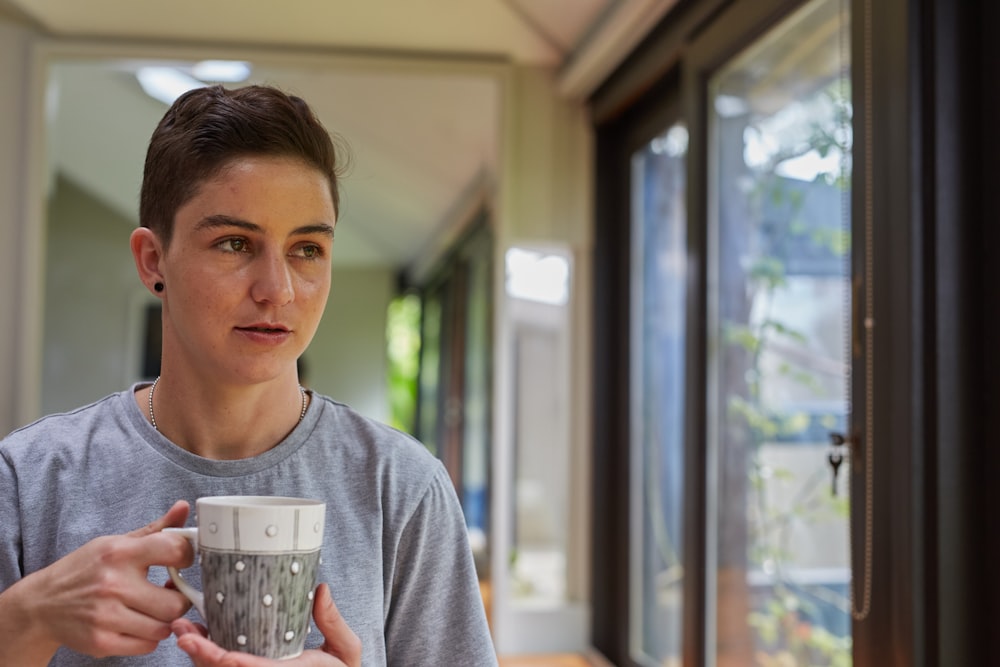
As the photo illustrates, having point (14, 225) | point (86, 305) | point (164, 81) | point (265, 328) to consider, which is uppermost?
point (164, 81)

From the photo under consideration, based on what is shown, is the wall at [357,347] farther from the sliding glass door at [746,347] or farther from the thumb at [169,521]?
the thumb at [169,521]

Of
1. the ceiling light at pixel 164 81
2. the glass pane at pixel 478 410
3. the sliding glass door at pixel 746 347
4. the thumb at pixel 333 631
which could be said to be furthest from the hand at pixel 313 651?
the glass pane at pixel 478 410

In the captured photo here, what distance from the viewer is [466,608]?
916 mm

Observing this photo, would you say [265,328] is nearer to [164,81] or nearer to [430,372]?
[164,81]

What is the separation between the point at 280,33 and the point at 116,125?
66cm

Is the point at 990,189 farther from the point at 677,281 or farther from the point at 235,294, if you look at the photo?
the point at 677,281

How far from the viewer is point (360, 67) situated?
392 cm

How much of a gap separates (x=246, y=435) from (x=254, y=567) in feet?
0.84

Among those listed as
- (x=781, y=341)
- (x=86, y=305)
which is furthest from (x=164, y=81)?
(x=781, y=341)

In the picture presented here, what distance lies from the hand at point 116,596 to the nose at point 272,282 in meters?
0.20

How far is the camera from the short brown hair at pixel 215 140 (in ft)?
2.73

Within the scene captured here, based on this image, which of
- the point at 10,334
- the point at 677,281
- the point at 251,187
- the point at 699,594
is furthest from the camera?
the point at 10,334

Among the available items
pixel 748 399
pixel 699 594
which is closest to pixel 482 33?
pixel 748 399

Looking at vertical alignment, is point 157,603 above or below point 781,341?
below
